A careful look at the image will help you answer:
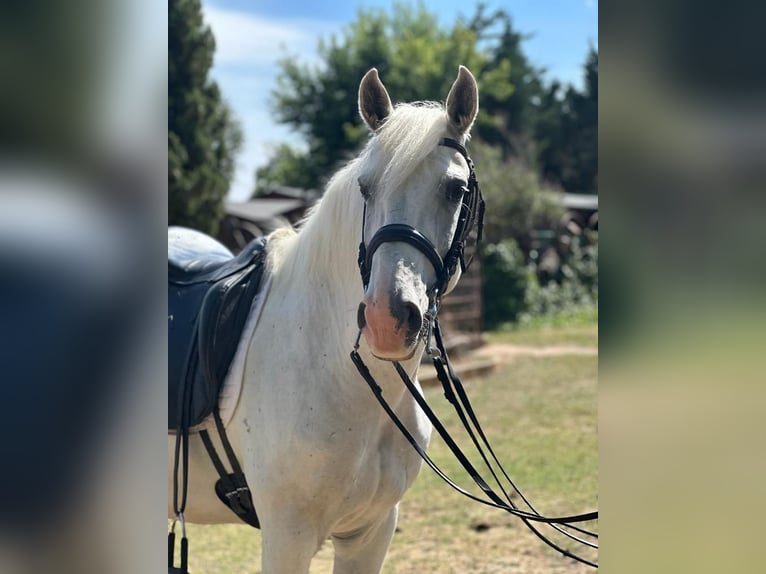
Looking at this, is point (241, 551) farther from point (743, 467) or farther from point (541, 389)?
point (541, 389)

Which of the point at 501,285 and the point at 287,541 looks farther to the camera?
the point at 501,285

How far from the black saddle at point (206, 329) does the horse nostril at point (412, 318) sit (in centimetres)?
88

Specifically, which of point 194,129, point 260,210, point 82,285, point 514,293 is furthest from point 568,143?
point 82,285

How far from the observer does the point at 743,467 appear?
2.02ft

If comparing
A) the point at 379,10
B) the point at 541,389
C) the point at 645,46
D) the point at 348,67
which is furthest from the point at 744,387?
the point at 379,10

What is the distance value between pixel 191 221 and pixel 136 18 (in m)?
12.7

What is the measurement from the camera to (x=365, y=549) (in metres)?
2.41

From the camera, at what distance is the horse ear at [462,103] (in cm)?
192

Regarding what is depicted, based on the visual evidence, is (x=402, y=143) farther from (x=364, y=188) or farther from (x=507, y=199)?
(x=507, y=199)

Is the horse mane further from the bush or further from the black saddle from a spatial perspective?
the bush

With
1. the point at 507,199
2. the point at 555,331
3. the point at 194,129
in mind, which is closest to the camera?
the point at 194,129

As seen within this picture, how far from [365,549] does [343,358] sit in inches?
30.0

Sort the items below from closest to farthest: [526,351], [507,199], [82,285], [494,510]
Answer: [82,285]
[494,510]
[526,351]
[507,199]

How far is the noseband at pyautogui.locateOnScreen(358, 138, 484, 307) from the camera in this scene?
66.8 inches
